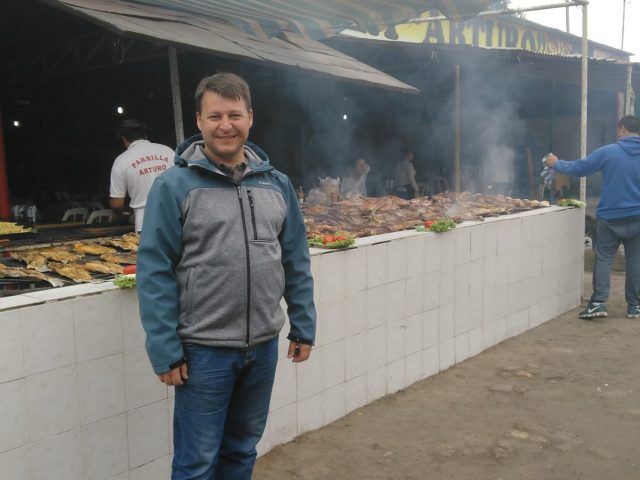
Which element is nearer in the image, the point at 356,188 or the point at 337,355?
the point at 337,355

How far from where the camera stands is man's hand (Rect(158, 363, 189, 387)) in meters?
2.39

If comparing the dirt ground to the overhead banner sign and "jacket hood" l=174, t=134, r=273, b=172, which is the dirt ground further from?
the overhead banner sign

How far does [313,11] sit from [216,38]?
3.90 feet

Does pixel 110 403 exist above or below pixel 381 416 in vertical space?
above

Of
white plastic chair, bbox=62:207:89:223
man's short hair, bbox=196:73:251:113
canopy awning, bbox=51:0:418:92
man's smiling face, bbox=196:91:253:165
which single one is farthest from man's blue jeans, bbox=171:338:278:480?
white plastic chair, bbox=62:207:89:223

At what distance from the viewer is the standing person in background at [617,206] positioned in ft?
23.7

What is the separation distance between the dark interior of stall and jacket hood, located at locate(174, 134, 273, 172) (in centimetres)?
791

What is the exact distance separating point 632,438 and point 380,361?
1909mm

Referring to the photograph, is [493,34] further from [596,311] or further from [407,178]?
[596,311]

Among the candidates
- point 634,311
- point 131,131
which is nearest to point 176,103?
point 131,131

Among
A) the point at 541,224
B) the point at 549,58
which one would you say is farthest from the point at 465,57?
the point at 541,224

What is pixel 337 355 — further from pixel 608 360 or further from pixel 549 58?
pixel 549 58

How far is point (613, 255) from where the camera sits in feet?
24.5

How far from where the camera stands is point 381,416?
4.73 m
